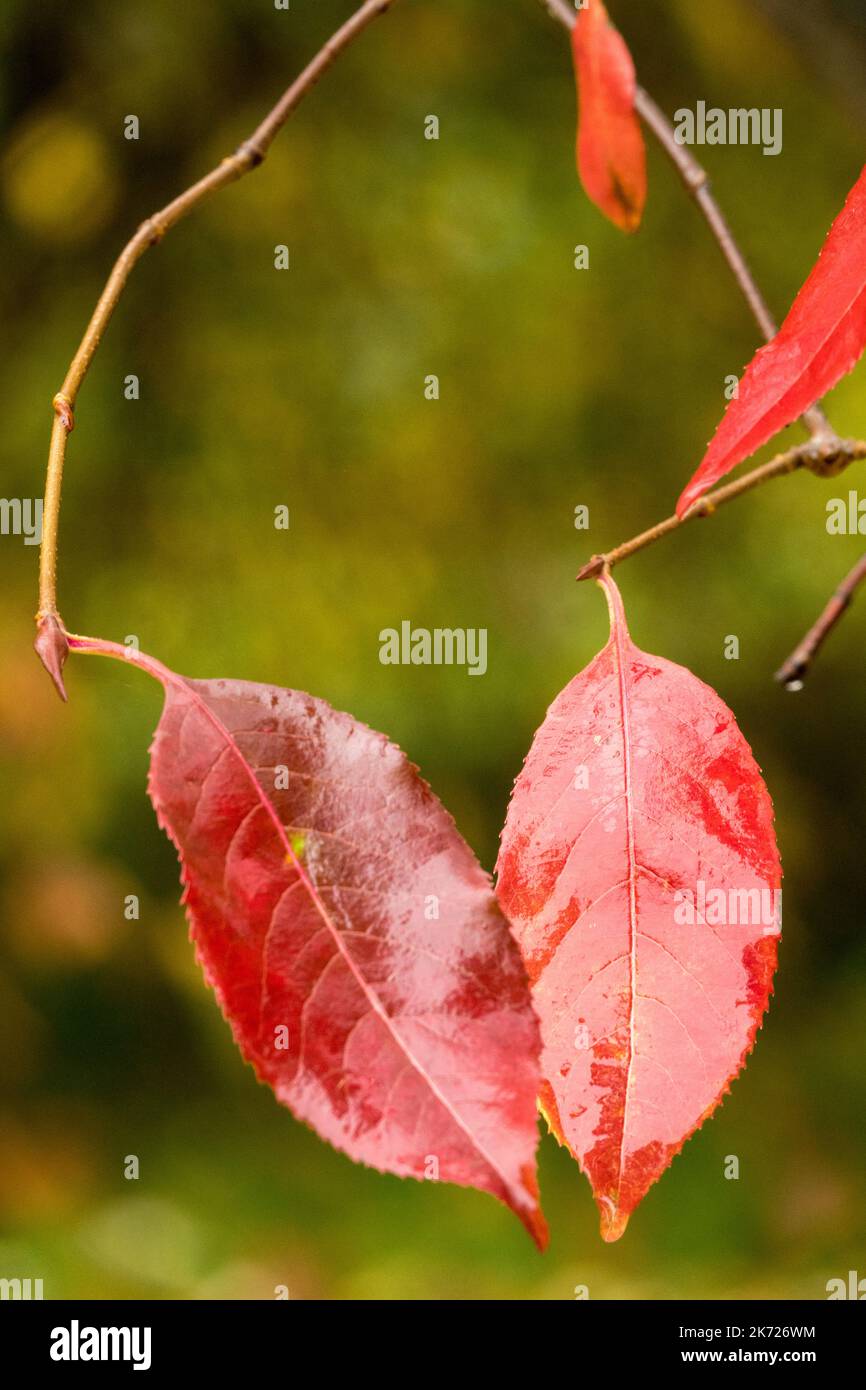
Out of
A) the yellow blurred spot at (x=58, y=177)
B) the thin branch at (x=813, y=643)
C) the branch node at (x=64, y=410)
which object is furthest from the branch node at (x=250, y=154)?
the yellow blurred spot at (x=58, y=177)

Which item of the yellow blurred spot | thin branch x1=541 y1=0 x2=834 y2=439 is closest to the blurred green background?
the yellow blurred spot

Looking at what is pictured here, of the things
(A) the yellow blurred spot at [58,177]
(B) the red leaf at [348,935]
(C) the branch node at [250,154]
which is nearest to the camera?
(B) the red leaf at [348,935]

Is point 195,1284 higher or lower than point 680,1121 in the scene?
lower

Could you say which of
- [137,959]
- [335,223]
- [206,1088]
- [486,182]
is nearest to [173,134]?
[335,223]

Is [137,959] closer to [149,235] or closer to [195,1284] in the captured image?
[195,1284]
